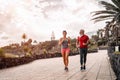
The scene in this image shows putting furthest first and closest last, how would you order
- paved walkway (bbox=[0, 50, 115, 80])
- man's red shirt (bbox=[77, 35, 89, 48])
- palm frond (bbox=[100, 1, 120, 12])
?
1. palm frond (bbox=[100, 1, 120, 12])
2. man's red shirt (bbox=[77, 35, 89, 48])
3. paved walkway (bbox=[0, 50, 115, 80])

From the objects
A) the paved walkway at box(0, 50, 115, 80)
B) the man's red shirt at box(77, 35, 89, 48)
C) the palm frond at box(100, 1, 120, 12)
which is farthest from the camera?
the palm frond at box(100, 1, 120, 12)

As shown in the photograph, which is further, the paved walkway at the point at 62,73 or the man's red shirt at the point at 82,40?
the man's red shirt at the point at 82,40

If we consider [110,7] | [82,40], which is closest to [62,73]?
[82,40]

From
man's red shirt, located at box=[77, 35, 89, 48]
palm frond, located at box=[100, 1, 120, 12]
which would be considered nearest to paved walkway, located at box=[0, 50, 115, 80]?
man's red shirt, located at box=[77, 35, 89, 48]

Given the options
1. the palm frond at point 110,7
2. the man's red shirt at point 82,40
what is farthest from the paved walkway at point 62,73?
the palm frond at point 110,7

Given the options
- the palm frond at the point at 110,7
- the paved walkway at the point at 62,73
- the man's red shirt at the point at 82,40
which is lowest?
the paved walkway at the point at 62,73

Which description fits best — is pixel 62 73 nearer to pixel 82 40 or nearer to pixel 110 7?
pixel 82 40

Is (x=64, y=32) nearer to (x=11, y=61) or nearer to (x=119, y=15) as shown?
(x=119, y=15)


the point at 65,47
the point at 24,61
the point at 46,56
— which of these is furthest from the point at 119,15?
the point at 46,56

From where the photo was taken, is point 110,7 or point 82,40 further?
point 110,7

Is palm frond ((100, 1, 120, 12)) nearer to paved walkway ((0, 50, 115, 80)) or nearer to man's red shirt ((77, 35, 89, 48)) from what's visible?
paved walkway ((0, 50, 115, 80))

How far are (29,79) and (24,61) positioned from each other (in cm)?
1690

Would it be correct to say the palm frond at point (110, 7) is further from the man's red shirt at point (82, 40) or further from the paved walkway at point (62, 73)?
the man's red shirt at point (82, 40)

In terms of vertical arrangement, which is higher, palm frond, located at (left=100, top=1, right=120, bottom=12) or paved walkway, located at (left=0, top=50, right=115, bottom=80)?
palm frond, located at (left=100, top=1, right=120, bottom=12)
